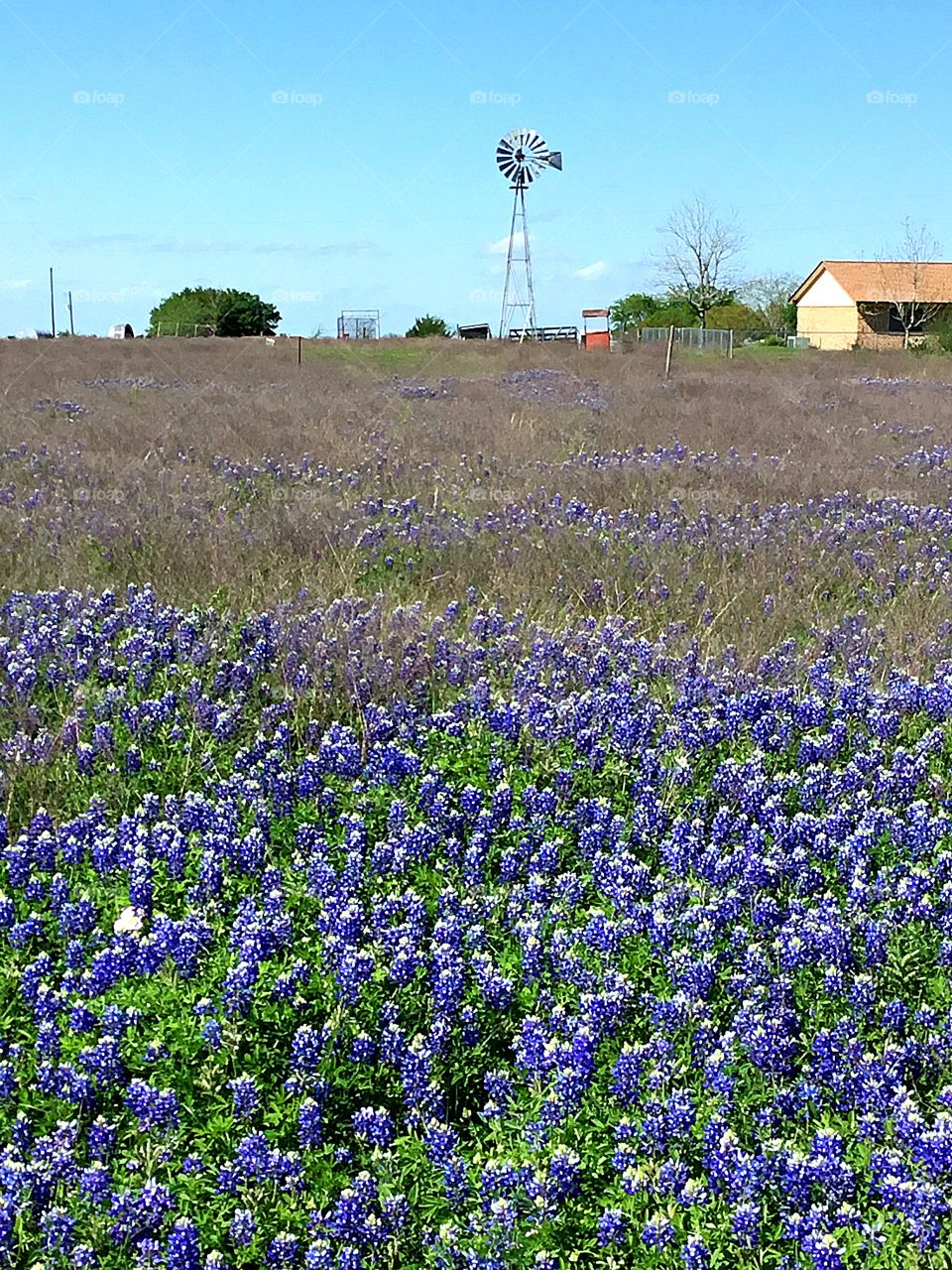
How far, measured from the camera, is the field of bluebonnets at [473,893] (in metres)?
2.39

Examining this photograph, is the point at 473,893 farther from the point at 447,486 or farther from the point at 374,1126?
the point at 447,486

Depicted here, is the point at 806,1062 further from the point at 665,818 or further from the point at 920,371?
the point at 920,371

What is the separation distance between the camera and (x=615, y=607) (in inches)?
243

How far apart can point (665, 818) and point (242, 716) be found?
1786 mm

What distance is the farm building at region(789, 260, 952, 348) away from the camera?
61.3 m

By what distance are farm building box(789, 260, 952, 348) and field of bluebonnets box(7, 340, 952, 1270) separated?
58.8 metres

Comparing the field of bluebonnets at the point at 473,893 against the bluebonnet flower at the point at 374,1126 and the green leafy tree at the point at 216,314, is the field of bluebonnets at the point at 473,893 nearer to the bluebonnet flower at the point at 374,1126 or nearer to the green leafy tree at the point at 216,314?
the bluebonnet flower at the point at 374,1126

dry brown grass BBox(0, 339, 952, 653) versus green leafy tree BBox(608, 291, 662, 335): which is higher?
green leafy tree BBox(608, 291, 662, 335)

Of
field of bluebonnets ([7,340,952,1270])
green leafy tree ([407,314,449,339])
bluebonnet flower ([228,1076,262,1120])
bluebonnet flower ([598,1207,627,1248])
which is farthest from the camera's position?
green leafy tree ([407,314,449,339])

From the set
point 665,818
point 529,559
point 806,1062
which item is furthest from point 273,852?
point 529,559

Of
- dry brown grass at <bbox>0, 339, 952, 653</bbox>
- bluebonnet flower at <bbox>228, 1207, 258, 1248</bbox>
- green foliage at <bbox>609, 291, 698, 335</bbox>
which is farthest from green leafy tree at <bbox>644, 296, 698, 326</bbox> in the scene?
bluebonnet flower at <bbox>228, 1207, 258, 1248</bbox>

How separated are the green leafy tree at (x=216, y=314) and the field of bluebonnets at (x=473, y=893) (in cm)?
4993

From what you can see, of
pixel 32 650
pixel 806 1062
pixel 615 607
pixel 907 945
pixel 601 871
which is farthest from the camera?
pixel 615 607

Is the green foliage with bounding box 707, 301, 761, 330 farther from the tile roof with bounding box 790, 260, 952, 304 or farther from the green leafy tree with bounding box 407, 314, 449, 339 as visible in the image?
the green leafy tree with bounding box 407, 314, 449, 339
